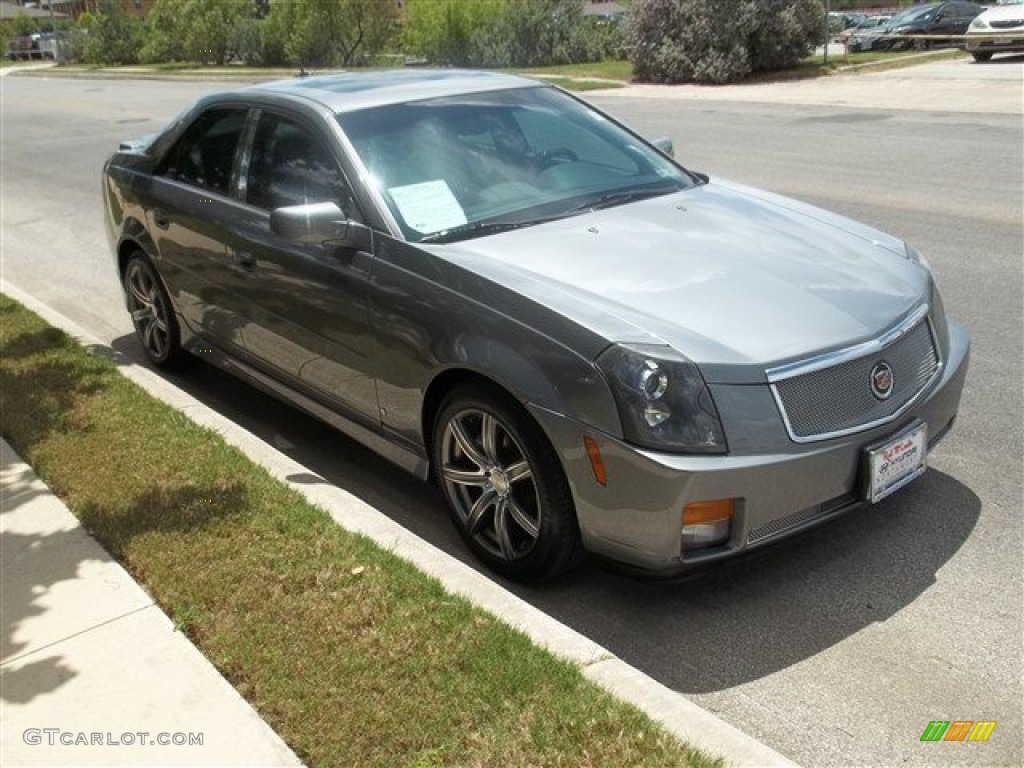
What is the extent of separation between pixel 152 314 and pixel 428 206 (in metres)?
2.77

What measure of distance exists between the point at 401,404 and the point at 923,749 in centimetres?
217

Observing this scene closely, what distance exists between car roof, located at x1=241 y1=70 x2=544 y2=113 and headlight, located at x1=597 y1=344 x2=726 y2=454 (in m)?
2.13

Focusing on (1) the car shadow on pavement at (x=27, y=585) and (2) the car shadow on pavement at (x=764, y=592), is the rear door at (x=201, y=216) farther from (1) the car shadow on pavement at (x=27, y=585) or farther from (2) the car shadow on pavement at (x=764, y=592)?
(2) the car shadow on pavement at (x=764, y=592)

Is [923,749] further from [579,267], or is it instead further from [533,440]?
[579,267]

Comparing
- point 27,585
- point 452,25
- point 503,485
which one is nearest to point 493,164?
point 503,485

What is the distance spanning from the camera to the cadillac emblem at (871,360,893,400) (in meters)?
3.55

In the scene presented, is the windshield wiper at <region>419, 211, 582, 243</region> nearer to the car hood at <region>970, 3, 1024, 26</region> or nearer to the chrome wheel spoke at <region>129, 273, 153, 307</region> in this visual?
the chrome wheel spoke at <region>129, 273, 153, 307</region>

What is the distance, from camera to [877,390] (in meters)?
3.56

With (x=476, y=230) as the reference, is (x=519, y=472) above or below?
below

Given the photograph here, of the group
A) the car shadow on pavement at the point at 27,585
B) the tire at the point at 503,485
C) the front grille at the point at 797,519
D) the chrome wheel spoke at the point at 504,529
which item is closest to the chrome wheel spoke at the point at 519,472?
the tire at the point at 503,485

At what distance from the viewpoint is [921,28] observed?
32.8 m

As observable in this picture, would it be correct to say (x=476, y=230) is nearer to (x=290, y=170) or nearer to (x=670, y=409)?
(x=290, y=170)

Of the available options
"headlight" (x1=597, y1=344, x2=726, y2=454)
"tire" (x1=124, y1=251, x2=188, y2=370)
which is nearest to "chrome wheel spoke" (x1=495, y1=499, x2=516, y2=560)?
"headlight" (x1=597, y1=344, x2=726, y2=454)

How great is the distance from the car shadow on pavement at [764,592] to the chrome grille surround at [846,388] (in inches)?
15.3
